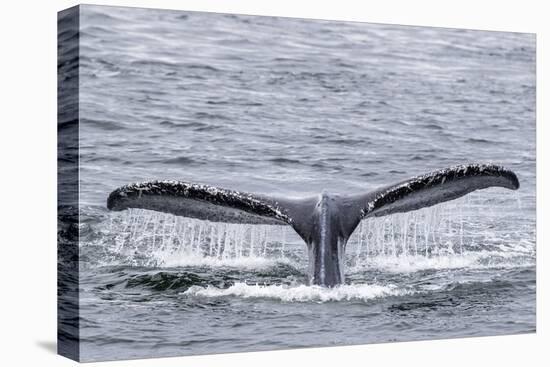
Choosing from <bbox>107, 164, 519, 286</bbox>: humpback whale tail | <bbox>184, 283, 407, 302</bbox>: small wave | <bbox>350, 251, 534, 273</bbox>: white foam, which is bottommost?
<bbox>184, 283, 407, 302</bbox>: small wave

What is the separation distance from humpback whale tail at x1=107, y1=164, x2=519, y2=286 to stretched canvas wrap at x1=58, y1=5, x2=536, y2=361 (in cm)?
2

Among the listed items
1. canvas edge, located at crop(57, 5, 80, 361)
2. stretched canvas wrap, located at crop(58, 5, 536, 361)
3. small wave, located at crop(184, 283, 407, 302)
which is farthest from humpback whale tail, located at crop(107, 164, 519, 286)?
→ canvas edge, located at crop(57, 5, 80, 361)

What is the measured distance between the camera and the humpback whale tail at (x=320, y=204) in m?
13.0

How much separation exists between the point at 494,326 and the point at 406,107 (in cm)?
310

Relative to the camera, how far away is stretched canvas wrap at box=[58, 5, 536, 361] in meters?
13.3

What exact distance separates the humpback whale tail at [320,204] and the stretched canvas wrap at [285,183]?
2 cm

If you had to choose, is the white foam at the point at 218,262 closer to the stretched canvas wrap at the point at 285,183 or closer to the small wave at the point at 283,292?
the stretched canvas wrap at the point at 285,183

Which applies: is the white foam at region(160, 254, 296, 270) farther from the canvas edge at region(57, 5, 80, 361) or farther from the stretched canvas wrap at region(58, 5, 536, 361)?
the canvas edge at region(57, 5, 80, 361)

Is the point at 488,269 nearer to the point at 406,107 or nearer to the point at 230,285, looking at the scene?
the point at 406,107

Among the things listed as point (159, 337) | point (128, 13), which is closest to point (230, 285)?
point (159, 337)

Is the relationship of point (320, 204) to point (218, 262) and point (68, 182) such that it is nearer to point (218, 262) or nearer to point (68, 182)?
point (218, 262)

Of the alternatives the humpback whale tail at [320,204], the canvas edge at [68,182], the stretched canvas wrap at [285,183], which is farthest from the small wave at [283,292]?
the canvas edge at [68,182]

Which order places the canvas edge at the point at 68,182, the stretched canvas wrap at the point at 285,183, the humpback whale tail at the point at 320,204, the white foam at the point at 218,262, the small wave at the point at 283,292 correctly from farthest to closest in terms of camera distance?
1. the white foam at the point at 218,262
2. the small wave at the point at 283,292
3. the stretched canvas wrap at the point at 285,183
4. the canvas edge at the point at 68,182
5. the humpback whale tail at the point at 320,204

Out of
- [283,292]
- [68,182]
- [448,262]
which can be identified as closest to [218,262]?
[283,292]
